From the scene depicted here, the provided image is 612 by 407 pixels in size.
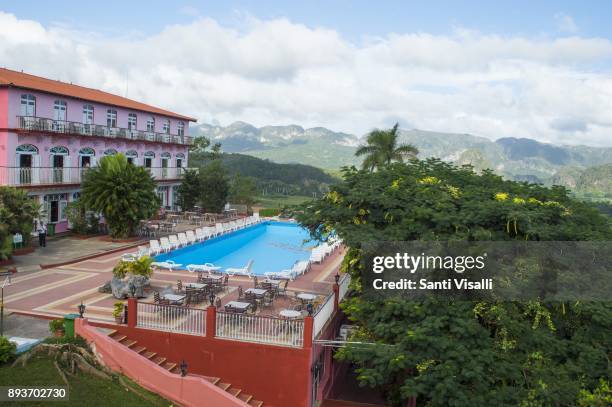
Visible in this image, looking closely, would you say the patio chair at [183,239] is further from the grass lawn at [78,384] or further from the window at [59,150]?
the grass lawn at [78,384]

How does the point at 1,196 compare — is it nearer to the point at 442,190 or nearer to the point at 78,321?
the point at 78,321

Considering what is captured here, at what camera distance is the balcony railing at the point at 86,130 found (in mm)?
25062

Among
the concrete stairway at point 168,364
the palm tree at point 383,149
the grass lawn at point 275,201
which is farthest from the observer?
the grass lawn at point 275,201

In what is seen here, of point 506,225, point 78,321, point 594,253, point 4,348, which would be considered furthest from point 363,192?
point 4,348

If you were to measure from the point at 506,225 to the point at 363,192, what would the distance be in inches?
138

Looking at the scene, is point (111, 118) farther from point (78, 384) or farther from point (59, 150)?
point (78, 384)

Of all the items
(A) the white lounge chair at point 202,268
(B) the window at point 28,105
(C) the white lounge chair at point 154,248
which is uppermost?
(B) the window at point 28,105

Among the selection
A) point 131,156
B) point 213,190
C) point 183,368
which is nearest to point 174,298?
point 183,368

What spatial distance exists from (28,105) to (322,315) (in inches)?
831

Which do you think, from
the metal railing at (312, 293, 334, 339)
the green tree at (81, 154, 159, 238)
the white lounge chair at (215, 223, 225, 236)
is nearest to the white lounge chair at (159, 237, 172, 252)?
the green tree at (81, 154, 159, 238)

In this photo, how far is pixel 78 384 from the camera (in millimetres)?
10477

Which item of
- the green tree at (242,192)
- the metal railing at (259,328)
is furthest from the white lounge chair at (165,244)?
the green tree at (242,192)

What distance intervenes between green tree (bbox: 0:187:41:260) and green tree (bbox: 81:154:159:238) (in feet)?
15.7

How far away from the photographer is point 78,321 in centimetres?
1202
